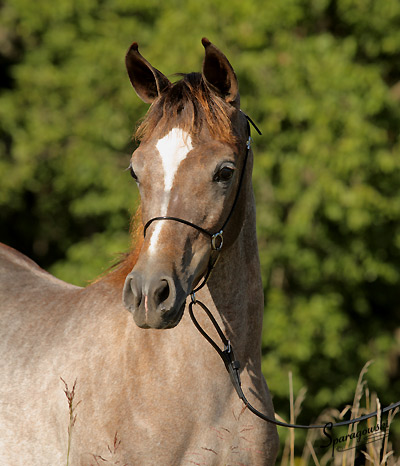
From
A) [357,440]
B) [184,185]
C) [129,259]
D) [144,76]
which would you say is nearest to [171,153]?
[184,185]

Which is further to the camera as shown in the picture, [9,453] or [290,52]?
[290,52]

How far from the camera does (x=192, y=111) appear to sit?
259 cm

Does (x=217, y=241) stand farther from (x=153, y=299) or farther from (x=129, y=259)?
(x=129, y=259)

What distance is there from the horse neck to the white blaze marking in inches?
16.9

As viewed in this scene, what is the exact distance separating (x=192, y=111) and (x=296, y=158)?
298 inches

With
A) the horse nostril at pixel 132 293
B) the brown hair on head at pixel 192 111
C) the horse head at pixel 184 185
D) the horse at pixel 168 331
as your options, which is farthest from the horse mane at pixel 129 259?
the horse nostril at pixel 132 293

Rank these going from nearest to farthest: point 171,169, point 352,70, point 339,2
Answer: point 171,169, point 352,70, point 339,2

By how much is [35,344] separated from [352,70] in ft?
25.6

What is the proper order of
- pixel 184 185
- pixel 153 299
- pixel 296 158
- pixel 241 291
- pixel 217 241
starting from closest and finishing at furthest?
pixel 153 299, pixel 184 185, pixel 217 241, pixel 241 291, pixel 296 158

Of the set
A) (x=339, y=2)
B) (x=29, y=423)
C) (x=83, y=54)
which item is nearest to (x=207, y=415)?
(x=29, y=423)

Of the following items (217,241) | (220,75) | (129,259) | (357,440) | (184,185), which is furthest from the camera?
(357,440)

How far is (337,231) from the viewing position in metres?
10.4

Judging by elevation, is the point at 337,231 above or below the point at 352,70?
below

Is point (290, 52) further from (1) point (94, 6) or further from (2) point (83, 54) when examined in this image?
(1) point (94, 6)
